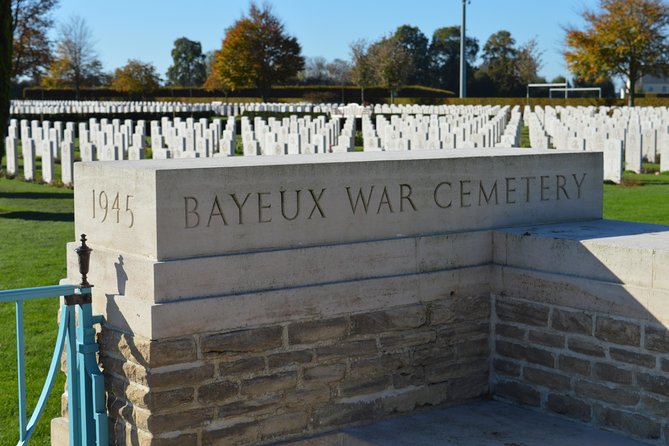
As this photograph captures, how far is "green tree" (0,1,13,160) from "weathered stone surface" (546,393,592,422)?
8265mm

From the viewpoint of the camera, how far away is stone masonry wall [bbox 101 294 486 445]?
4.17 meters

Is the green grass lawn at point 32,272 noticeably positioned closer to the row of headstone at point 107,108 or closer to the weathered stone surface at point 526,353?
the weathered stone surface at point 526,353

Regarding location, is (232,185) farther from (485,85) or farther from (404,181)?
(485,85)

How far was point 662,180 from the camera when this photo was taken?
14.9 metres

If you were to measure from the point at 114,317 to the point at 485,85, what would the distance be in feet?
223

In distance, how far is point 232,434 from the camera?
4305 millimetres

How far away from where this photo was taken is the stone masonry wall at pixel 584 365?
175 inches

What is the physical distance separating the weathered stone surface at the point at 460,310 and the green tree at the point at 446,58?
71923 mm

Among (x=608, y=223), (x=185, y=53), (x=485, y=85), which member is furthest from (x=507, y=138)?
(x=185, y=53)

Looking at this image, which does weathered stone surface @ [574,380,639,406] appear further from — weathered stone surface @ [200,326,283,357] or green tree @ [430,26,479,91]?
green tree @ [430,26,479,91]

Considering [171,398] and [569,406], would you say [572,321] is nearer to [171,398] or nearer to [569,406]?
[569,406]

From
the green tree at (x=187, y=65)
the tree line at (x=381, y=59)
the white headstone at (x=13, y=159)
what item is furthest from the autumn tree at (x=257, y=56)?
the white headstone at (x=13, y=159)

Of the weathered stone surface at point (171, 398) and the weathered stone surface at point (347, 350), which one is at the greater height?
the weathered stone surface at point (347, 350)

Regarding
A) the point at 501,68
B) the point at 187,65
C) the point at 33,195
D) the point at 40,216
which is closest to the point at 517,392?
the point at 40,216
